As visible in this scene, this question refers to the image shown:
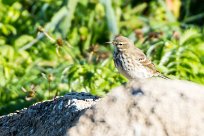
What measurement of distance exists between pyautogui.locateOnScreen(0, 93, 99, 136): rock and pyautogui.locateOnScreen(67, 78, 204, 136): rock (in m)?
0.47

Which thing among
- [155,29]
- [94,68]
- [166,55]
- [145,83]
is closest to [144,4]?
[155,29]

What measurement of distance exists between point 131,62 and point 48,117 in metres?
1.50

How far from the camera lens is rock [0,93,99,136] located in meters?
6.04

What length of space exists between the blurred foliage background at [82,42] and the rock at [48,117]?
3.45ft

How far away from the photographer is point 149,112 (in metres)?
5.19

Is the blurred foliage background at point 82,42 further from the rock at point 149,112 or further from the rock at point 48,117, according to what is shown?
the rock at point 149,112

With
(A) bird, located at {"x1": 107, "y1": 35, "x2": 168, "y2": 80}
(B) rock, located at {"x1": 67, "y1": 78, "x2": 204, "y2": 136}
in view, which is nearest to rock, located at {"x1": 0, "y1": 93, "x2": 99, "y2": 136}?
(B) rock, located at {"x1": 67, "y1": 78, "x2": 204, "y2": 136}

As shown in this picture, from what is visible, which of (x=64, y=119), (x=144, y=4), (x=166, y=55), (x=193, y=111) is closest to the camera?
(x=193, y=111)

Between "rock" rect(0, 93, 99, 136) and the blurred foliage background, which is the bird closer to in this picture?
the blurred foliage background

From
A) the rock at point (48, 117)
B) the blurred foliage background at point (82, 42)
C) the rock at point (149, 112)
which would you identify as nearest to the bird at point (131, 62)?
the blurred foliage background at point (82, 42)

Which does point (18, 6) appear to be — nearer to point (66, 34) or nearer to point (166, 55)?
point (66, 34)

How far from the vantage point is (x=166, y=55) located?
9.65 m

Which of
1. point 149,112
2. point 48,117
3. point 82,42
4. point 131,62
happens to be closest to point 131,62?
point 131,62

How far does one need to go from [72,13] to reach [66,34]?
43cm
